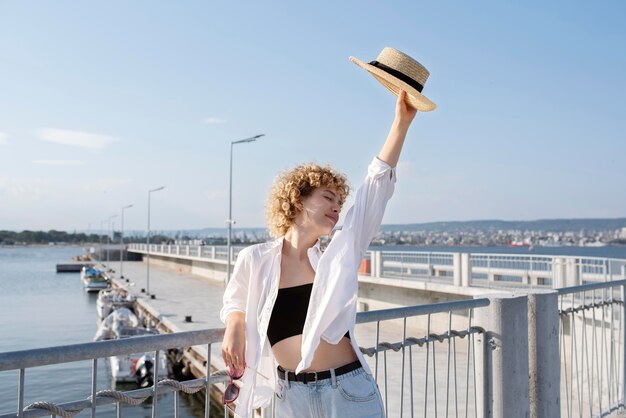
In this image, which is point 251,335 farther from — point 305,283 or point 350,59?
point 350,59

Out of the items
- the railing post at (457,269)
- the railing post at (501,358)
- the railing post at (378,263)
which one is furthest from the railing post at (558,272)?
the railing post at (501,358)

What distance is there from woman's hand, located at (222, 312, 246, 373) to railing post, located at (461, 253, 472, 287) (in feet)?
56.2

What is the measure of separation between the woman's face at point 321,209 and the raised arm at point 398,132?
0.27 metres

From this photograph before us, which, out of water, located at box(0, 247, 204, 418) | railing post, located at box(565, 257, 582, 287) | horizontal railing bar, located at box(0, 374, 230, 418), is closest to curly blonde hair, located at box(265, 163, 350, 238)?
horizontal railing bar, located at box(0, 374, 230, 418)

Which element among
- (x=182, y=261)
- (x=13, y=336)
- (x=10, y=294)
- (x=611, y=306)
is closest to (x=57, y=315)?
(x=13, y=336)

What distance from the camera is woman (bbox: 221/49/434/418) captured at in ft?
7.68

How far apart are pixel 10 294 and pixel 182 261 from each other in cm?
1954

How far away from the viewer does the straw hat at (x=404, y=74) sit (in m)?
2.45

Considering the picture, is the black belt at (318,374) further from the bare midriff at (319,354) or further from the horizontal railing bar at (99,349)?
the horizontal railing bar at (99,349)

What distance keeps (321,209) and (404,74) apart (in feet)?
2.15

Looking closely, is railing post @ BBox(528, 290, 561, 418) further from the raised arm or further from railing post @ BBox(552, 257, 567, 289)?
railing post @ BBox(552, 257, 567, 289)

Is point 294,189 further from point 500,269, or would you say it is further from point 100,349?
point 500,269

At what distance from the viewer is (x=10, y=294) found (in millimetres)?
59938

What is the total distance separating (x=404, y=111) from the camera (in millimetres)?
2529
